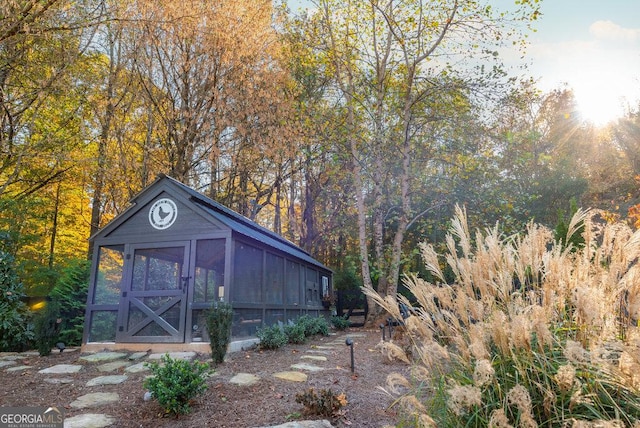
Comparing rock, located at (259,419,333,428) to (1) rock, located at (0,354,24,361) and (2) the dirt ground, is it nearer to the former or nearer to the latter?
(2) the dirt ground

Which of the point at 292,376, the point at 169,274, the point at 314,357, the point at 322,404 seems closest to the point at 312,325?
the point at 314,357

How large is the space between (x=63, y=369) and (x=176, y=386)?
12.2 feet

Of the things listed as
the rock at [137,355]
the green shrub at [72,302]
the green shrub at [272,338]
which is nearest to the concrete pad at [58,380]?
the rock at [137,355]

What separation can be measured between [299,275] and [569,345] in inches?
420

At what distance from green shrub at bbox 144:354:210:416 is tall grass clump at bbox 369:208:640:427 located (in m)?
2.34

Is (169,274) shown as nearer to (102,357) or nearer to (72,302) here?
(102,357)

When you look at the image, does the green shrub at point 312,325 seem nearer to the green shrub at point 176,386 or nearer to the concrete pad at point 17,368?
the concrete pad at point 17,368

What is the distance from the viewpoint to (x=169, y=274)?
27.1 ft

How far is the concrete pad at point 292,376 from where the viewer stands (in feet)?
17.3

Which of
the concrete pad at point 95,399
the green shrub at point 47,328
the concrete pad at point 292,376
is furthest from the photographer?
the green shrub at point 47,328

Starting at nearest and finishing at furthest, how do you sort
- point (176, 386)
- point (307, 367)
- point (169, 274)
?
1. point (176, 386)
2. point (307, 367)
3. point (169, 274)

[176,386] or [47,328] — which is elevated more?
[47,328]

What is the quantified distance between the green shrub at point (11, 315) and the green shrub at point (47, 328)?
4.47ft

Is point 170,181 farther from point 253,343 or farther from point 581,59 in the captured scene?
point 581,59
